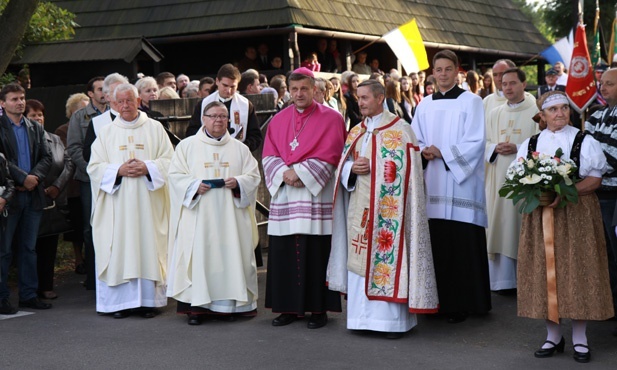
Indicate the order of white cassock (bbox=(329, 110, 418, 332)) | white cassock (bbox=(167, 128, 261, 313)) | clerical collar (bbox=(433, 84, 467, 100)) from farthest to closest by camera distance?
white cassock (bbox=(167, 128, 261, 313))
clerical collar (bbox=(433, 84, 467, 100))
white cassock (bbox=(329, 110, 418, 332))

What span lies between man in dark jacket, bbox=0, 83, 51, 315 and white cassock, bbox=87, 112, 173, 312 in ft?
2.05

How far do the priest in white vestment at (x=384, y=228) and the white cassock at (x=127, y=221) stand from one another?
6.29 feet

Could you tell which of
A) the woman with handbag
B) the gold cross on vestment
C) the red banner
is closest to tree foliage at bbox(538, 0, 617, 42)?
the red banner

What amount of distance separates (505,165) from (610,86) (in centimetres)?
212

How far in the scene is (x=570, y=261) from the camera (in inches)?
277

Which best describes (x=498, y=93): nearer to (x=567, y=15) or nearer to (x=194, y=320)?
(x=194, y=320)

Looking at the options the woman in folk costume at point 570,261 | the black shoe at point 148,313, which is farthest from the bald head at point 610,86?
the black shoe at point 148,313

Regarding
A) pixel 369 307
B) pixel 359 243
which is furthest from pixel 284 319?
pixel 359 243

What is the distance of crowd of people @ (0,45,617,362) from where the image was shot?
23.8 ft

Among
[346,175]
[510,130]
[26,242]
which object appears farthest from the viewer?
[510,130]

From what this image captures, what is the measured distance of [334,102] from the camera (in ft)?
41.9

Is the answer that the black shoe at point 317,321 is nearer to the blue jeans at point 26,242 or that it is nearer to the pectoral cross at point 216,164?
the pectoral cross at point 216,164

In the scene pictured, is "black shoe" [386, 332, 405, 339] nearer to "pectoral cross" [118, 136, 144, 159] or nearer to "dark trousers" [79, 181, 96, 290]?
"pectoral cross" [118, 136, 144, 159]

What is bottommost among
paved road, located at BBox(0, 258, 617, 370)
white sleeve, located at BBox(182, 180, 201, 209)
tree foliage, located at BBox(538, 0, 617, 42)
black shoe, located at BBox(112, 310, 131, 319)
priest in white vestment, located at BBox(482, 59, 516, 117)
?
paved road, located at BBox(0, 258, 617, 370)
